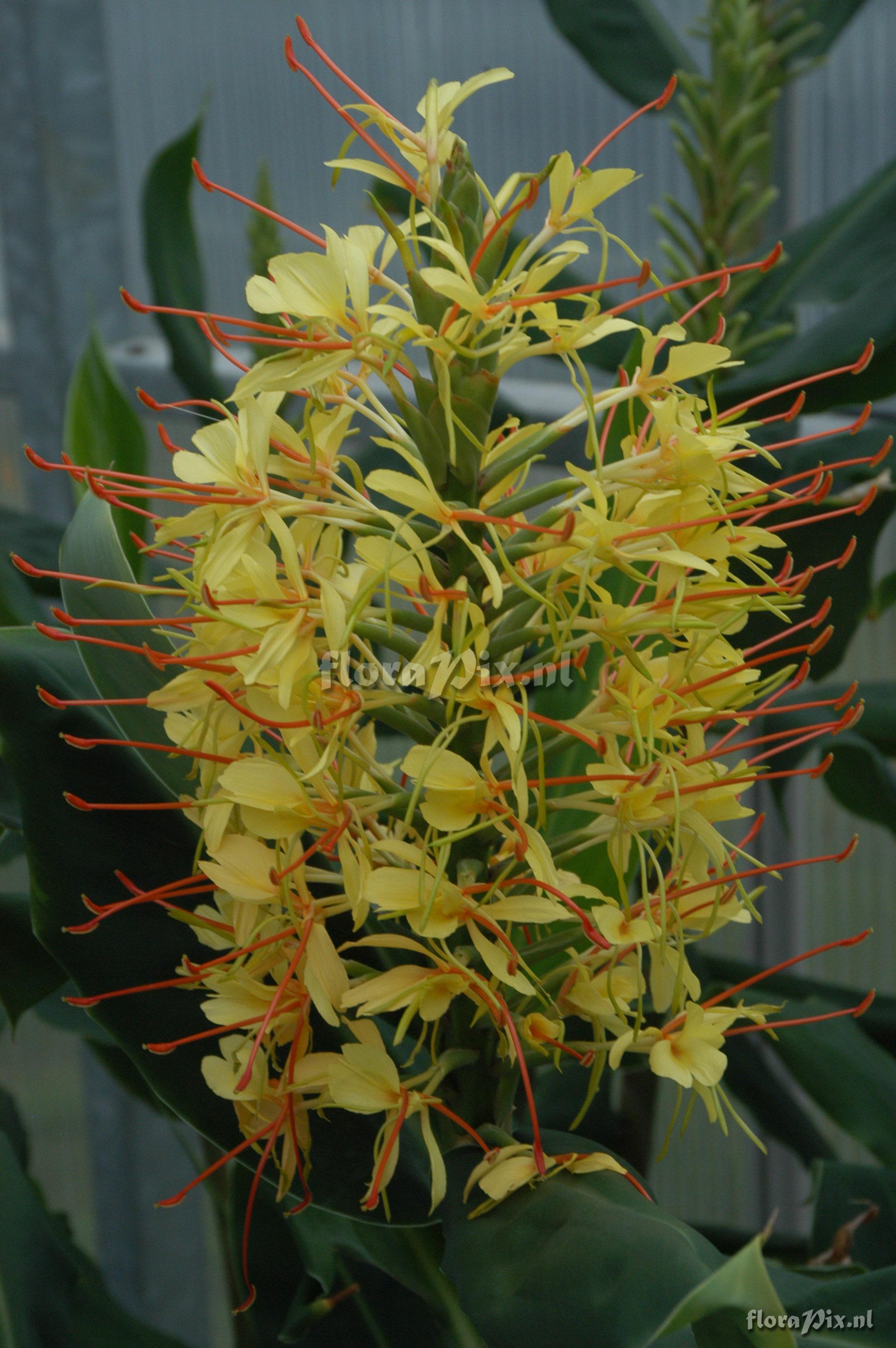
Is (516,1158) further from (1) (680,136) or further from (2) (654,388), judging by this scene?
(1) (680,136)

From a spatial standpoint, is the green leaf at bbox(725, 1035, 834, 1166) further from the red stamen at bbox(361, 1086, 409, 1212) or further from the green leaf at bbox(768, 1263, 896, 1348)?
the red stamen at bbox(361, 1086, 409, 1212)

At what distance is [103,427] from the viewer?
2.42 ft

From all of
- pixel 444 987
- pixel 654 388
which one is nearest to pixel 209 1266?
pixel 444 987

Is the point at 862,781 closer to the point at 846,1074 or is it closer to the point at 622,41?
the point at 846,1074

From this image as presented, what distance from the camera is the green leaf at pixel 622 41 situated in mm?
912

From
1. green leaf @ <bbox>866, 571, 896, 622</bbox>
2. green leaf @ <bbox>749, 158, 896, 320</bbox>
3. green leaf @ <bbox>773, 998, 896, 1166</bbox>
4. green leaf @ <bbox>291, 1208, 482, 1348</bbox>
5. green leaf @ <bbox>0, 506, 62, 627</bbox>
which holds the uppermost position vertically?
green leaf @ <bbox>749, 158, 896, 320</bbox>

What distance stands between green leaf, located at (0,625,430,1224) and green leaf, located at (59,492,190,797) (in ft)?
0.06

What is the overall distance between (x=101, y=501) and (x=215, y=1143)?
0.83ft

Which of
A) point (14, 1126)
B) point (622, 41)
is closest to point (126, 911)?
point (14, 1126)

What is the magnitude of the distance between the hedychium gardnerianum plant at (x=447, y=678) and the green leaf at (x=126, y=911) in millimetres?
20

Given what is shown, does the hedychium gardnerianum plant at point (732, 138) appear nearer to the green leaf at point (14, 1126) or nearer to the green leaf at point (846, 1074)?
the green leaf at point (846, 1074)

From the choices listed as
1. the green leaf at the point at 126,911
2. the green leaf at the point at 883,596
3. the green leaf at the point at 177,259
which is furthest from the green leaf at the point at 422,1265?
the green leaf at the point at 177,259

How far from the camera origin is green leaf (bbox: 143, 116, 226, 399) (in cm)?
84

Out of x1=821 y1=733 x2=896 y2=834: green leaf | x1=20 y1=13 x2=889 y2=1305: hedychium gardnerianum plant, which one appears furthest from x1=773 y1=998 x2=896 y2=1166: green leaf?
x1=20 y1=13 x2=889 y2=1305: hedychium gardnerianum plant
